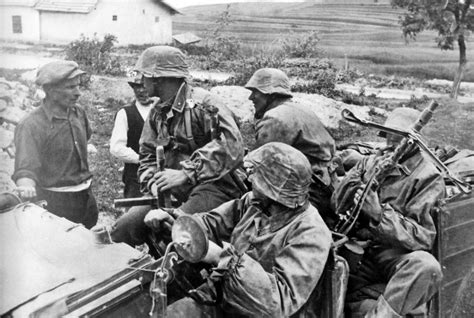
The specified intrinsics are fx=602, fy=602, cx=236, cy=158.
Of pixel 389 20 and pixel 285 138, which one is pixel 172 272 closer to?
pixel 285 138

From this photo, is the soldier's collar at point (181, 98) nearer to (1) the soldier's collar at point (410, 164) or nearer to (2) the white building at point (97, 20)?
(1) the soldier's collar at point (410, 164)

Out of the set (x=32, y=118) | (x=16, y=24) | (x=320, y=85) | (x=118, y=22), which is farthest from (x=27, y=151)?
(x=320, y=85)

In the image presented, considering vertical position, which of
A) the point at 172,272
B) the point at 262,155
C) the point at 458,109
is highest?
the point at 262,155

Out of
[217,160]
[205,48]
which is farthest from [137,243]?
[205,48]

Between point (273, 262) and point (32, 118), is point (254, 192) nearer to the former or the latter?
point (273, 262)

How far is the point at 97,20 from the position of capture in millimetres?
9992

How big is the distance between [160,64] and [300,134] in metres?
1.16

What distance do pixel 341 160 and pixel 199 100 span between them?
4.10 ft

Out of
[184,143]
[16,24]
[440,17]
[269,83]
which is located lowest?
[184,143]

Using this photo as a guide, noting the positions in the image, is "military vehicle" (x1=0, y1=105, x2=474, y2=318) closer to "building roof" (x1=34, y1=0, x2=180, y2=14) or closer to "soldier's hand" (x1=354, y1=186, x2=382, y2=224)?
"soldier's hand" (x1=354, y1=186, x2=382, y2=224)

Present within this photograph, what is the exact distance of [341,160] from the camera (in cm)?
476

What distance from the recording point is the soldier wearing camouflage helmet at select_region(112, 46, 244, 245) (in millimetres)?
4113

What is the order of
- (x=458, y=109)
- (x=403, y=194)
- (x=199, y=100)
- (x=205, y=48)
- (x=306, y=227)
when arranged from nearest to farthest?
(x=306, y=227), (x=403, y=194), (x=199, y=100), (x=205, y=48), (x=458, y=109)

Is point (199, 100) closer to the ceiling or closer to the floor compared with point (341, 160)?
closer to the ceiling
